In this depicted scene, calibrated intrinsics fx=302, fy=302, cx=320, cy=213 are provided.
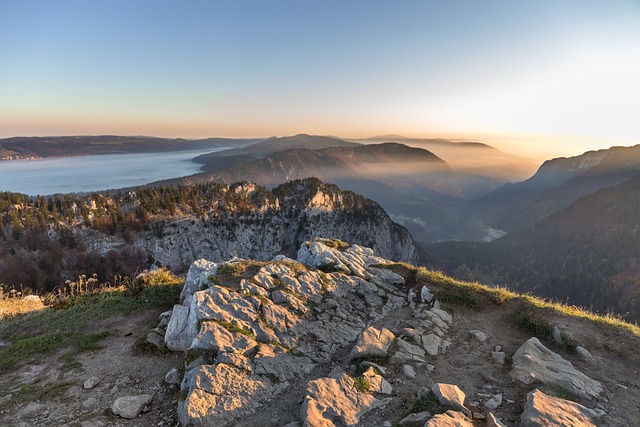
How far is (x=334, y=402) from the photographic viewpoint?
8.04m

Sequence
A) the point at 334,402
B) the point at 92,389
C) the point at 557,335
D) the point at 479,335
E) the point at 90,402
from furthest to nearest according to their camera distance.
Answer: the point at 479,335
the point at 557,335
the point at 92,389
the point at 90,402
the point at 334,402

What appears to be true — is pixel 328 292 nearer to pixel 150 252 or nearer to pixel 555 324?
pixel 555 324

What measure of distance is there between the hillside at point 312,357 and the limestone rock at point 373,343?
0.19ft

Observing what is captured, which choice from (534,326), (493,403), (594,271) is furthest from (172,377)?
(594,271)

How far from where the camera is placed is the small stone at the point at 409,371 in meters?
9.62

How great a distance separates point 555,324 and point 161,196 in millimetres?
105446

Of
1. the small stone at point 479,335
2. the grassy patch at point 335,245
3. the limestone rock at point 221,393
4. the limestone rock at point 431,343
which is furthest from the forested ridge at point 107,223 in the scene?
the small stone at point 479,335

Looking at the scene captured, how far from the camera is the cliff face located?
86.9m

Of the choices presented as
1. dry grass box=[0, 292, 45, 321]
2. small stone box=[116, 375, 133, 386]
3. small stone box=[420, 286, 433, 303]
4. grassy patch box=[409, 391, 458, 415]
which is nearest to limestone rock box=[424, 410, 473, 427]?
grassy patch box=[409, 391, 458, 415]

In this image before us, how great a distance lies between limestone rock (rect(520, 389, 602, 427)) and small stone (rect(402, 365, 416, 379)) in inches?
115

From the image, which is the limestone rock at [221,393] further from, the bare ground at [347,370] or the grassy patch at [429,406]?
the grassy patch at [429,406]

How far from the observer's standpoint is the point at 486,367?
10.3m

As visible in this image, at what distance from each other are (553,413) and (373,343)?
5.12m

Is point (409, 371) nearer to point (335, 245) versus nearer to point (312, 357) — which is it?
point (312, 357)
